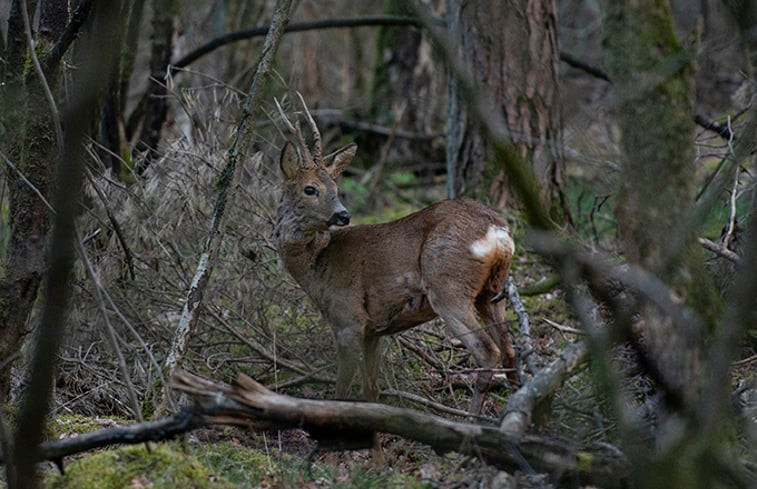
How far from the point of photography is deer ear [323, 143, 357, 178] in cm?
756

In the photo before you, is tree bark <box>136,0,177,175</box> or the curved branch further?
tree bark <box>136,0,177,175</box>

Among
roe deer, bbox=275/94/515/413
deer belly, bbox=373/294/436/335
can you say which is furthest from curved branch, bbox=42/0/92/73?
deer belly, bbox=373/294/436/335

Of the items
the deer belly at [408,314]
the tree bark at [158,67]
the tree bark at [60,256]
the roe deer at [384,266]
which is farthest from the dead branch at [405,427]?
the tree bark at [158,67]

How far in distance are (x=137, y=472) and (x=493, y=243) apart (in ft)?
9.34

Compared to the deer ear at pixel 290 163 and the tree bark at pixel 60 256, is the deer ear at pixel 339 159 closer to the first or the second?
the deer ear at pixel 290 163

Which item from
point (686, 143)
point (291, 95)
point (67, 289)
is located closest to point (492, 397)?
point (291, 95)

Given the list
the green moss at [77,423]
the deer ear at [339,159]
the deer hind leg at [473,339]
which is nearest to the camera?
the green moss at [77,423]

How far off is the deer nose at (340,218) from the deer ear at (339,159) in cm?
51

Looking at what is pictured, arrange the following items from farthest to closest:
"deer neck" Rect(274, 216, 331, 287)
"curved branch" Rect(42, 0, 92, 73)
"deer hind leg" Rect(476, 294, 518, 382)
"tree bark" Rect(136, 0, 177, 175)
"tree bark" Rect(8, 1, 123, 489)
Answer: "tree bark" Rect(136, 0, 177, 175), "deer neck" Rect(274, 216, 331, 287), "deer hind leg" Rect(476, 294, 518, 382), "curved branch" Rect(42, 0, 92, 73), "tree bark" Rect(8, 1, 123, 489)

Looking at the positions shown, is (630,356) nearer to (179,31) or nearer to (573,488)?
(573,488)

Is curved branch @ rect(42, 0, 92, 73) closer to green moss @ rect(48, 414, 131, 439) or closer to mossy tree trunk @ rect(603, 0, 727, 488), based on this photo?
green moss @ rect(48, 414, 131, 439)

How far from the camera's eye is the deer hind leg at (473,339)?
A: 6449 mm

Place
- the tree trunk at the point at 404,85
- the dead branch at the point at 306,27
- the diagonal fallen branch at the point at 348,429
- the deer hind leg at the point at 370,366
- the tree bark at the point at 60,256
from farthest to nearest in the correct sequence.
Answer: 1. the tree trunk at the point at 404,85
2. the dead branch at the point at 306,27
3. the deer hind leg at the point at 370,366
4. the diagonal fallen branch at the point at 348,429
5. the tree bark at the point at 60,256

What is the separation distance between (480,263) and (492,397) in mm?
1119
